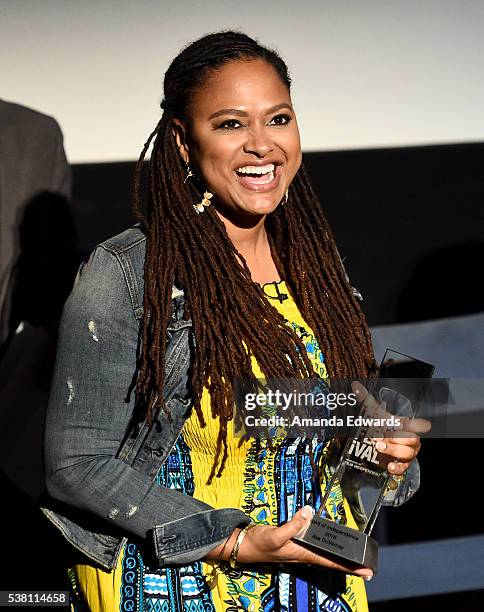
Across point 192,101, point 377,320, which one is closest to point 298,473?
point 192,101

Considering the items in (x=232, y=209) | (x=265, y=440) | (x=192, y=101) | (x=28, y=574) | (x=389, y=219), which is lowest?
(x=28, y=574)

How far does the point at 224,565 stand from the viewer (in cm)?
157

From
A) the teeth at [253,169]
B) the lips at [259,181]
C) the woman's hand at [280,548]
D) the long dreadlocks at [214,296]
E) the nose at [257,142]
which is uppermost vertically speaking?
the nose at [257,142]

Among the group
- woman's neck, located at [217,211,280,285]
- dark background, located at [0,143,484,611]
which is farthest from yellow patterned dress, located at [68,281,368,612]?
dark background, located at [0,143,484,611]

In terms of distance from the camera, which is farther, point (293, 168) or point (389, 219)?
point (389, 219)

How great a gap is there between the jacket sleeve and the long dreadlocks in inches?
2.0

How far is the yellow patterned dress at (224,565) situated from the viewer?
156 cm

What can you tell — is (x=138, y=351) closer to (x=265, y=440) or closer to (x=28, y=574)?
(x=265, y=440)

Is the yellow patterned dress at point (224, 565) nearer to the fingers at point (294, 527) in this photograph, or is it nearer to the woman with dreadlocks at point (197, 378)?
Answer: the woman with dreadlocks at point (197, 378)

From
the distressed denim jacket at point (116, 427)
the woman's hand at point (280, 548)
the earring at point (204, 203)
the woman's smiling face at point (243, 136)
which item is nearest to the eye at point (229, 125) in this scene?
the woman's smiling face at point (243, 136)

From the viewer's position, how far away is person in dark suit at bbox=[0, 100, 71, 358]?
2.99 meters

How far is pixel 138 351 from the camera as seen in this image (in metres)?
1.54

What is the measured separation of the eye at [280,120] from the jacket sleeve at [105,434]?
1.23 feet

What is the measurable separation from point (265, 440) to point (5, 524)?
70.0 inches
